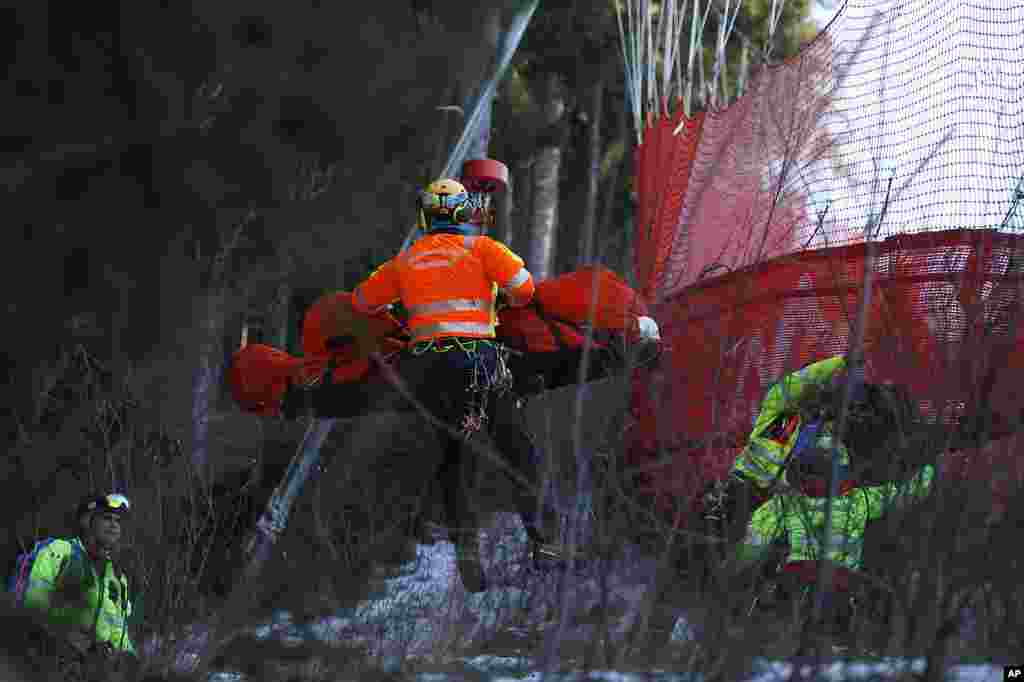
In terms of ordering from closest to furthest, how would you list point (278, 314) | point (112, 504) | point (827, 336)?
point (112, 504)
point (827, 336)
point (278, 314)

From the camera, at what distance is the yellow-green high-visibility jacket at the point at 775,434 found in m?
4.10

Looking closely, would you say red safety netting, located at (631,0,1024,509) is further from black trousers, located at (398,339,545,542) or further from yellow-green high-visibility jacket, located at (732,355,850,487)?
black trousers, located at (398,339,545,542)

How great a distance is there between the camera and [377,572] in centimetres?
496

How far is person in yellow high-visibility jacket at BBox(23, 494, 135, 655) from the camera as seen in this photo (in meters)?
4.88

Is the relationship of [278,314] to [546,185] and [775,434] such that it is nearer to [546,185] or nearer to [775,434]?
[546,185]

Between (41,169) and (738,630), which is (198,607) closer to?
(738,630)

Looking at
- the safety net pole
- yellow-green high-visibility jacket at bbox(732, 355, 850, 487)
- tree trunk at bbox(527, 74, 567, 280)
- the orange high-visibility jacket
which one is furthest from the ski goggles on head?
tree trunk at bbox(527, 74, 567, 280)

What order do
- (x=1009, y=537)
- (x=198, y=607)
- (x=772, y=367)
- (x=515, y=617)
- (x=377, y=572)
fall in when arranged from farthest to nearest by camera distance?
(x=772, y=367) → (x=377, y=572) → (x=198, y=607) → (x=515, y=617) → (x=1009, y=537)

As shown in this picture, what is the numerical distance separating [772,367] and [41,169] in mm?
3724

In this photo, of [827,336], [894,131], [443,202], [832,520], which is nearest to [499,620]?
[832,520]

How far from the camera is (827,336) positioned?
620 centimetres

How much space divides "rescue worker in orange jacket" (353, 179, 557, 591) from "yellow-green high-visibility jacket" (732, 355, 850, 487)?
1216mm

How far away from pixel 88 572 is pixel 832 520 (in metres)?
3.16

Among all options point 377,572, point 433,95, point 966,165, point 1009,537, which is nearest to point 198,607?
point 377,572
